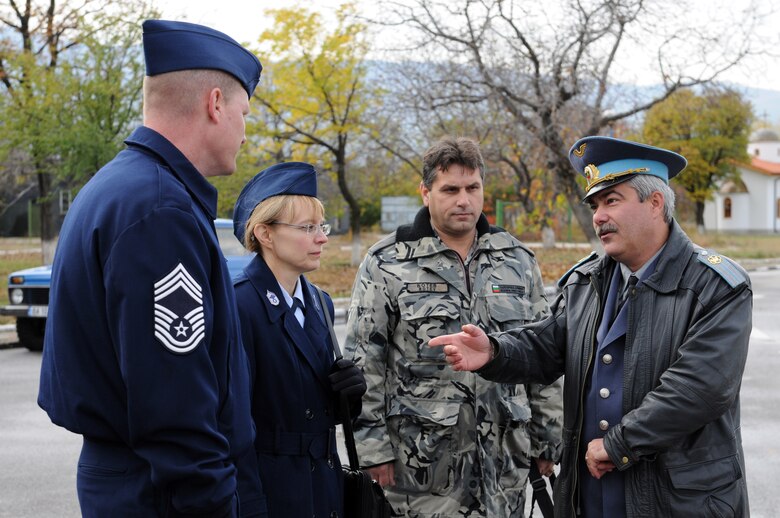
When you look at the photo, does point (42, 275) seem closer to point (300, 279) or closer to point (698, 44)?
point (300, 279)

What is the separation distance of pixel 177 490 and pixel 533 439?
85.4 inches

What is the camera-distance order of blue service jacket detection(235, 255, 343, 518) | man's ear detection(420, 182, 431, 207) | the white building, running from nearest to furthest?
blue service jacket detection(235, 255, 343, 518)
man's ear detection(420, 182, 431, 207)
the white building

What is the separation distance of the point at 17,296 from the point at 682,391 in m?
11.5

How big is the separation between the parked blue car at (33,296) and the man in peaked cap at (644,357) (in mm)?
9072

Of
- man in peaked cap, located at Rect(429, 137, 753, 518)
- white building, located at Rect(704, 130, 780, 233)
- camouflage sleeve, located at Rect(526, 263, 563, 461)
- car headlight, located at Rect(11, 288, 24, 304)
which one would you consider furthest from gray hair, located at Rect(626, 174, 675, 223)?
white building, located at Rect(704, 130, 780, 233)

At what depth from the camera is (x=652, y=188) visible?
309 centimetres

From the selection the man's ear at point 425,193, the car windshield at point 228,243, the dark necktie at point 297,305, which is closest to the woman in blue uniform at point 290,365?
the dark necktie at point 297,305

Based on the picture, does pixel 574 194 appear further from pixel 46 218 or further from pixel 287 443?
pixel 287 443

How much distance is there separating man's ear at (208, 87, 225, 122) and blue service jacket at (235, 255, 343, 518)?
1.03 m

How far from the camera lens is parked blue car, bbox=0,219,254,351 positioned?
12188 millimetres

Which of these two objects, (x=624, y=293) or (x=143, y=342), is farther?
(x=624, y=293)

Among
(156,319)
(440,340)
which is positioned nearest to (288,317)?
(440,340)

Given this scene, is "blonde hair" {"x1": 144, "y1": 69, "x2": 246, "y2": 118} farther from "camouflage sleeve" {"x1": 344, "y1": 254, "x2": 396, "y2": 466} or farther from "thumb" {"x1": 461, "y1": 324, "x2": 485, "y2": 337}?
"camouflage sleeve" {"x1": 344, "y1": 254, "x2": 396, "y2": 466}

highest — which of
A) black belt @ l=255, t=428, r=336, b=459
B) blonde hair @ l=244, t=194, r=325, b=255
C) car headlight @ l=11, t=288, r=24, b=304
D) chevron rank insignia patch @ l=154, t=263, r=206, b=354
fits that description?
blonde hair @ l=244, t=194, r=325, b=255
